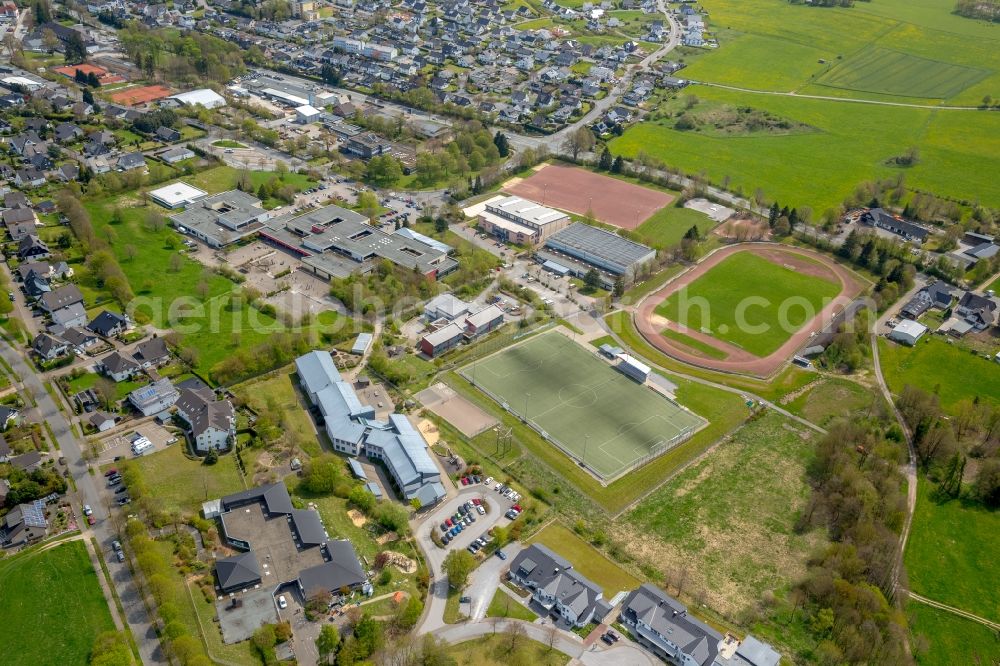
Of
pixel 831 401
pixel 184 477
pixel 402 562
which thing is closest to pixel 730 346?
pixel 831 401

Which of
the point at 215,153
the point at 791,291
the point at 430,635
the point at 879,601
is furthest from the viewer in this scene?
the point at 215,153

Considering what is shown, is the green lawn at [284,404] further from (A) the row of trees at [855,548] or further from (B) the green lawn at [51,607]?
(A) the row of trees at [855,548]

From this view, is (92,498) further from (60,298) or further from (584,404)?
(584,404)

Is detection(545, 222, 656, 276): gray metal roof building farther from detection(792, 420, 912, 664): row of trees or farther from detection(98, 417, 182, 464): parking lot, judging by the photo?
detection(98, 417, 182, 464): parking lot

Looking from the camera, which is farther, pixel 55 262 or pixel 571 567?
pixel 55 262

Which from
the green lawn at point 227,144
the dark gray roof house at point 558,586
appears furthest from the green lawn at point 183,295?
the dark gray roof house at point 558,586

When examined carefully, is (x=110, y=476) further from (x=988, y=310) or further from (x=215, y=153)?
(x=988, y=310)

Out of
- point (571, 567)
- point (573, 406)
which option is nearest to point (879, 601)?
point (571, 567)

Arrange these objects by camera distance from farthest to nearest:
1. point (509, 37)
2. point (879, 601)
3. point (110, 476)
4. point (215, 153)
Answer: point (509, 37) < point (215, 153) < point (110, 476) < point (879, 601)
